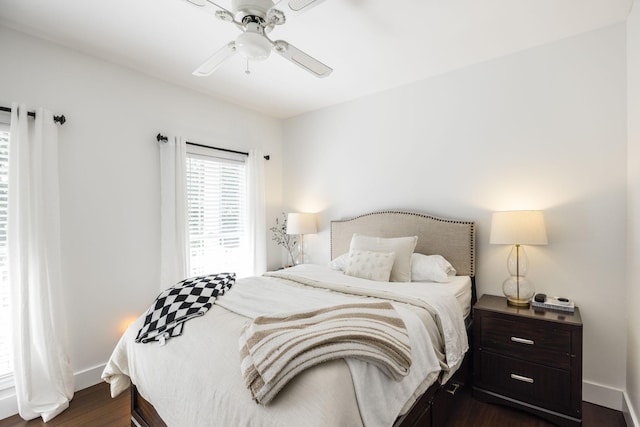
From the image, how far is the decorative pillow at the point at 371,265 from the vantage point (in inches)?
97.9

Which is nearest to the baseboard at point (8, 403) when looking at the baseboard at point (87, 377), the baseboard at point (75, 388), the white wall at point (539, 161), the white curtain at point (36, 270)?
the baseboard at point (75, 388)

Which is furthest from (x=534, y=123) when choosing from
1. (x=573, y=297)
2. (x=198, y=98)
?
(x=198, y=98)

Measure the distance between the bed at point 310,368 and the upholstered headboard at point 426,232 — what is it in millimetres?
12

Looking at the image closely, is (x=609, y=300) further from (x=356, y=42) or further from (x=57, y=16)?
(x=57, y=16)

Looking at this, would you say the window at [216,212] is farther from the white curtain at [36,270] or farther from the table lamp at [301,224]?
the white curtain at [36,270]

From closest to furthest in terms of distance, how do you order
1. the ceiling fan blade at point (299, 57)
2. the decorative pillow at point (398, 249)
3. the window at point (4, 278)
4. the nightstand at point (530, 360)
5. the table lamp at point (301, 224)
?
the ceiling fan blade at point (299, 57), the nightstand at point (530, 360), the window at point (4, 278), the decorative pillow at point (398, 249), the table lamp at point (301, 224)

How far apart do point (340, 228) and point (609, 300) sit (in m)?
2.28

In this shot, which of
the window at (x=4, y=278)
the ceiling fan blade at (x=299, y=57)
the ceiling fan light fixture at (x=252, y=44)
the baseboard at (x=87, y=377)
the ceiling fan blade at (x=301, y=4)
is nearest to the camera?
the ceiling fan blade at (x=301, y=4)

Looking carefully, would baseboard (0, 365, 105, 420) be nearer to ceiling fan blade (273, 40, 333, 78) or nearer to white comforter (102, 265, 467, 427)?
white comforter (102, 265, 467, 427)

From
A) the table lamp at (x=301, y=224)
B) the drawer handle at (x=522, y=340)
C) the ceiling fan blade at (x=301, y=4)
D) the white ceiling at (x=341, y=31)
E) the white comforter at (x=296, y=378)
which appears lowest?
the drawer handle at (x=522, y=340)

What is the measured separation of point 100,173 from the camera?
255 centimetres

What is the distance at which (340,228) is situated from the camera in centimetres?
346

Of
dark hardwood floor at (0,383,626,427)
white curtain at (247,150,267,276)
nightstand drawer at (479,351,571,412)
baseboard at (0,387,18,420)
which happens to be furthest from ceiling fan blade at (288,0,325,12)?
baseboard at (0,387,18,420)

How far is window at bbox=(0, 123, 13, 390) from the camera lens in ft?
6.96
